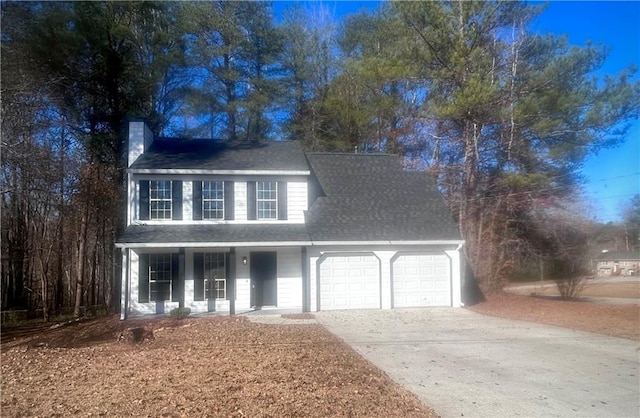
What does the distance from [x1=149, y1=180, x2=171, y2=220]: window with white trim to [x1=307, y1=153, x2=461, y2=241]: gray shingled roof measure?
4.88 meters

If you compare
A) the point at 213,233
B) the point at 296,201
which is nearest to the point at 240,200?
the point at 213,233

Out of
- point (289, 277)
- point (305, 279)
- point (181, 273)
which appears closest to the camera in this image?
point (181, 273)

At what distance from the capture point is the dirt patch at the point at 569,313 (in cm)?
1273

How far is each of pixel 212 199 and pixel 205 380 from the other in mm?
10646

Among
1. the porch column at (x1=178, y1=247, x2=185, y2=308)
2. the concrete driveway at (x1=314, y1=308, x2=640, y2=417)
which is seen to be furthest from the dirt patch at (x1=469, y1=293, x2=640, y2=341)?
the porch column at (x1=178, y1=247, x2=185, y2=308)

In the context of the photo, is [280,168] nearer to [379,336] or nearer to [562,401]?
[379,336]

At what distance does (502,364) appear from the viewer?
28.3ft

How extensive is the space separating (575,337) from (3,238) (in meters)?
20.6

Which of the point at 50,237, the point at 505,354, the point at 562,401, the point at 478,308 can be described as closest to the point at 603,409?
the point at 562,401

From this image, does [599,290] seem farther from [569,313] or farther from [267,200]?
[267,200]

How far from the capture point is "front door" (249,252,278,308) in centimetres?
1684

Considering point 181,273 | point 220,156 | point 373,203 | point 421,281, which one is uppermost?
point 220,156

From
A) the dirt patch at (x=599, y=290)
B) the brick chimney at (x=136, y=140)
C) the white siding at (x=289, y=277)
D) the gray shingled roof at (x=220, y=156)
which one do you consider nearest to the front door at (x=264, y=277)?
the white siding at (x=289, y=277)

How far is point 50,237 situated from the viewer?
893 inches
